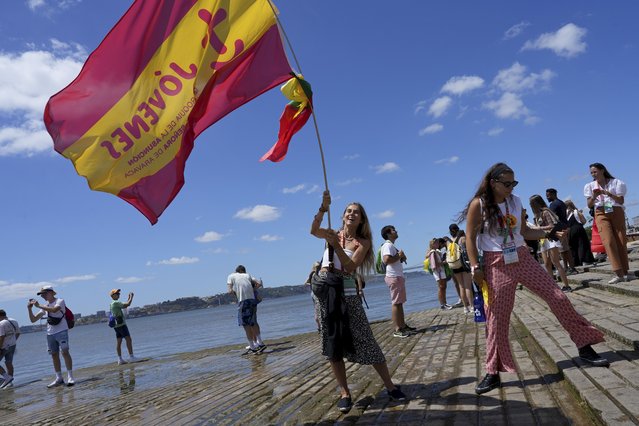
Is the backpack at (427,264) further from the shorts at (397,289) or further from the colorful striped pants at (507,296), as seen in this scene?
the colorful striped pants at (507,296)

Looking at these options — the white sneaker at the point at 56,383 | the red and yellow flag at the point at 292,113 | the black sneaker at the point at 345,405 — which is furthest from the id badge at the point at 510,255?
the white sneaker at the point at 56,383

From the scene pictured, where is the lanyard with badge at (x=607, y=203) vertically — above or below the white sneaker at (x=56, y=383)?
above

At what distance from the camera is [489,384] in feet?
13.0

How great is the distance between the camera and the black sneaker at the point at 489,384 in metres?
3.94

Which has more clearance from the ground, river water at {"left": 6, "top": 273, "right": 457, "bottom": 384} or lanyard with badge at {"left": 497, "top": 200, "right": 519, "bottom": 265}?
lanyard with badge at {"left": 497, "top": 200, "right": 519, "bottom": 265}

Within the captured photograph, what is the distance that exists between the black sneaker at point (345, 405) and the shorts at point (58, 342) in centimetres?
824

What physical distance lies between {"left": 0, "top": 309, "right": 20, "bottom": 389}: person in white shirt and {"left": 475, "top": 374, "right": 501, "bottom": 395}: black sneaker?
1248 centimetres

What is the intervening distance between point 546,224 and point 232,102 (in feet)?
21.6

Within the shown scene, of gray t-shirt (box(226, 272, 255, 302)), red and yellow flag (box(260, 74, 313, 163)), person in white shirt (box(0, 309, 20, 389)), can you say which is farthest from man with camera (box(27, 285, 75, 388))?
red and yellow flag (box(260, 74, 313, 163))

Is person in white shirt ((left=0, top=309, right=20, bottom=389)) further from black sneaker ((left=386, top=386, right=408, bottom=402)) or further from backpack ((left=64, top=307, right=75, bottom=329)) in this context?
black sneaker ((left=386, top=386, right=408, bottom=402))

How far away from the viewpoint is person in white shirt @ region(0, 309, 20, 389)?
1188cm

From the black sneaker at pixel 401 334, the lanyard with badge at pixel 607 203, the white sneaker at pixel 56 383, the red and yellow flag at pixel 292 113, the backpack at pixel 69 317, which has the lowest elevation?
the white sneaker at pixel 56 383

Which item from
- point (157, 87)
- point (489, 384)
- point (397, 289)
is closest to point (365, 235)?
point (489, 384)

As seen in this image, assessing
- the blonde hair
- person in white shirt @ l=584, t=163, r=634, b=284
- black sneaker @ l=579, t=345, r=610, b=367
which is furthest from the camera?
person in white shirt @ l=584, t=163, r=634, b=284
